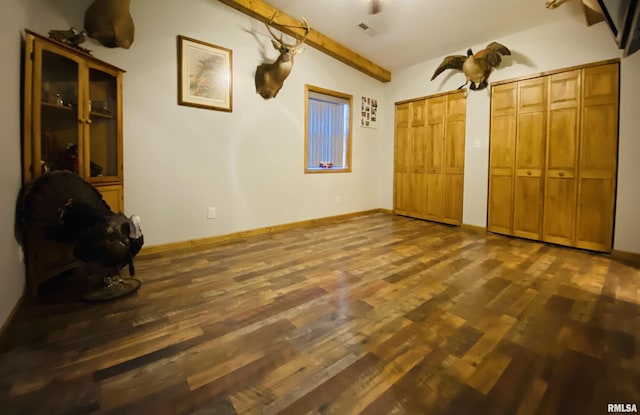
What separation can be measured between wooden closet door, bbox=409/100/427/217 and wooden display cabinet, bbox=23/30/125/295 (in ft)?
14.2

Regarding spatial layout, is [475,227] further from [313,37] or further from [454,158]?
[313,37]

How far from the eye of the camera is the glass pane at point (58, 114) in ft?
7.36

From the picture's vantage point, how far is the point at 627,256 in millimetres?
3316

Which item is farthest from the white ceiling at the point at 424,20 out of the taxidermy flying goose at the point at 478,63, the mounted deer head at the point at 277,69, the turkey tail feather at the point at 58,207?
the turkey tail feather at the point at 58,207

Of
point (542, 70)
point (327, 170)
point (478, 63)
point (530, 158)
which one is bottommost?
point (327, 170)

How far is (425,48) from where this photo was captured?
186 inches

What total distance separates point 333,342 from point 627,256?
3618 mm

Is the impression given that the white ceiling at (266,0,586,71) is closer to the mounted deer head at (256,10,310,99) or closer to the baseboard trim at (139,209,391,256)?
the mounted deer head at (256,10,310,99)

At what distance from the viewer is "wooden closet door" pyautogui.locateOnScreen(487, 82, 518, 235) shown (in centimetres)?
418

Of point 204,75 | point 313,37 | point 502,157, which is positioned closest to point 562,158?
point 502,157

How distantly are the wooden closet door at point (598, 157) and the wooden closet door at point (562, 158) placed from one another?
7cm

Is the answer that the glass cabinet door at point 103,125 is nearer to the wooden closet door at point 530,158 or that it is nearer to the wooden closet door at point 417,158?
the wooden closet door at point 417,158
